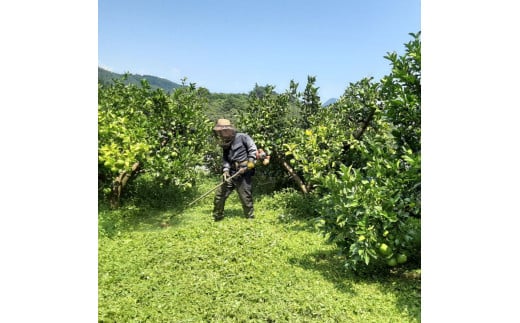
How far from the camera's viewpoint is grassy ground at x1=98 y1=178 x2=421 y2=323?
4.09 metres

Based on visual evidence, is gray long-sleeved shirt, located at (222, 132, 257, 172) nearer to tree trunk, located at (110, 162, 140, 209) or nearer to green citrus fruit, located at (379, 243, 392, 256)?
tree trunk, located at (110, 162, 140, 209)

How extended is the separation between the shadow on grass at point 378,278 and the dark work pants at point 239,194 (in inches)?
99.5

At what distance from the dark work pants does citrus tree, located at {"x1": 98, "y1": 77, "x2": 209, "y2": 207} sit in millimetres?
688

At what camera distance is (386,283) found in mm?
4840

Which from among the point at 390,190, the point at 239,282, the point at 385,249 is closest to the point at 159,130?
the point at 239,282

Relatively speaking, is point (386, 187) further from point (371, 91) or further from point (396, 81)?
point (371, 91)

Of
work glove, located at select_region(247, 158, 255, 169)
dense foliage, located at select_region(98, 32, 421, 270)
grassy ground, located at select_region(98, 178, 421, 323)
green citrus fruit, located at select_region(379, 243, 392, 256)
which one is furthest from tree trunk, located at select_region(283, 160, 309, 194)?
green citrus fruit, located at select_region(379, 243, 392, 256)

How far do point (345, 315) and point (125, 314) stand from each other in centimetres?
225

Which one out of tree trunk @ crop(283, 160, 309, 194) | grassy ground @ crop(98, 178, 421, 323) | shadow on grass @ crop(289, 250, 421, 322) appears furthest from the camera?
tree trunk @ crop(283, 160, 309, 194)

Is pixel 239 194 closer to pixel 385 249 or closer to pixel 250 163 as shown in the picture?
pixel 250 163

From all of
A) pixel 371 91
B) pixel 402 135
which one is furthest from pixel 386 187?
pixel 371 91

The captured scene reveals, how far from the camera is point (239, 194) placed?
8031 mm

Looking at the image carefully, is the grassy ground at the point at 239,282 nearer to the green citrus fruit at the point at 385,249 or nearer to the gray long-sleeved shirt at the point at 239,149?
the green citrus fruit at the point at 385,249

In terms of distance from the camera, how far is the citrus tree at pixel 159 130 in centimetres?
764
